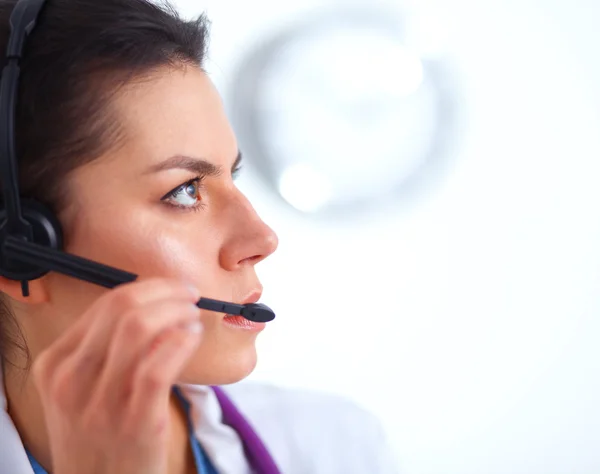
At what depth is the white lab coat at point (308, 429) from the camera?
44.4 inches

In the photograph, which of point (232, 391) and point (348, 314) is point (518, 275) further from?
point (232, 391)

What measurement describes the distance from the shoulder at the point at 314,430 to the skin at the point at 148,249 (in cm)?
31

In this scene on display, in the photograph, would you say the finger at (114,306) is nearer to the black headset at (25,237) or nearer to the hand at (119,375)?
A: the hand at (119,375)

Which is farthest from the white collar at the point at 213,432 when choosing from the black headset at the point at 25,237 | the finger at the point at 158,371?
the finger at the point at 158,371

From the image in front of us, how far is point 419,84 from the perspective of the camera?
1.38 meters

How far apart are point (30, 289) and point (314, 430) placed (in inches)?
21.1

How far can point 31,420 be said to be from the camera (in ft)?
3.10

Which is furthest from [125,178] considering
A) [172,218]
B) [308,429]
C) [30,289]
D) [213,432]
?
[308,429]

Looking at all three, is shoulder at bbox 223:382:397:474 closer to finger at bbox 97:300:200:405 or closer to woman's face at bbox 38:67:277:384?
woman's face at bbox 38:67:277:384

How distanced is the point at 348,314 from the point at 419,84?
48 cm

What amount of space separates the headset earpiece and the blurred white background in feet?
2.29

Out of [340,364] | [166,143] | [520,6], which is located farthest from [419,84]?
[166,143]

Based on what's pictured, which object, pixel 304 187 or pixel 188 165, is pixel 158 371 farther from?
pixel 304 187

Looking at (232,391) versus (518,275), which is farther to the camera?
(518,275)
